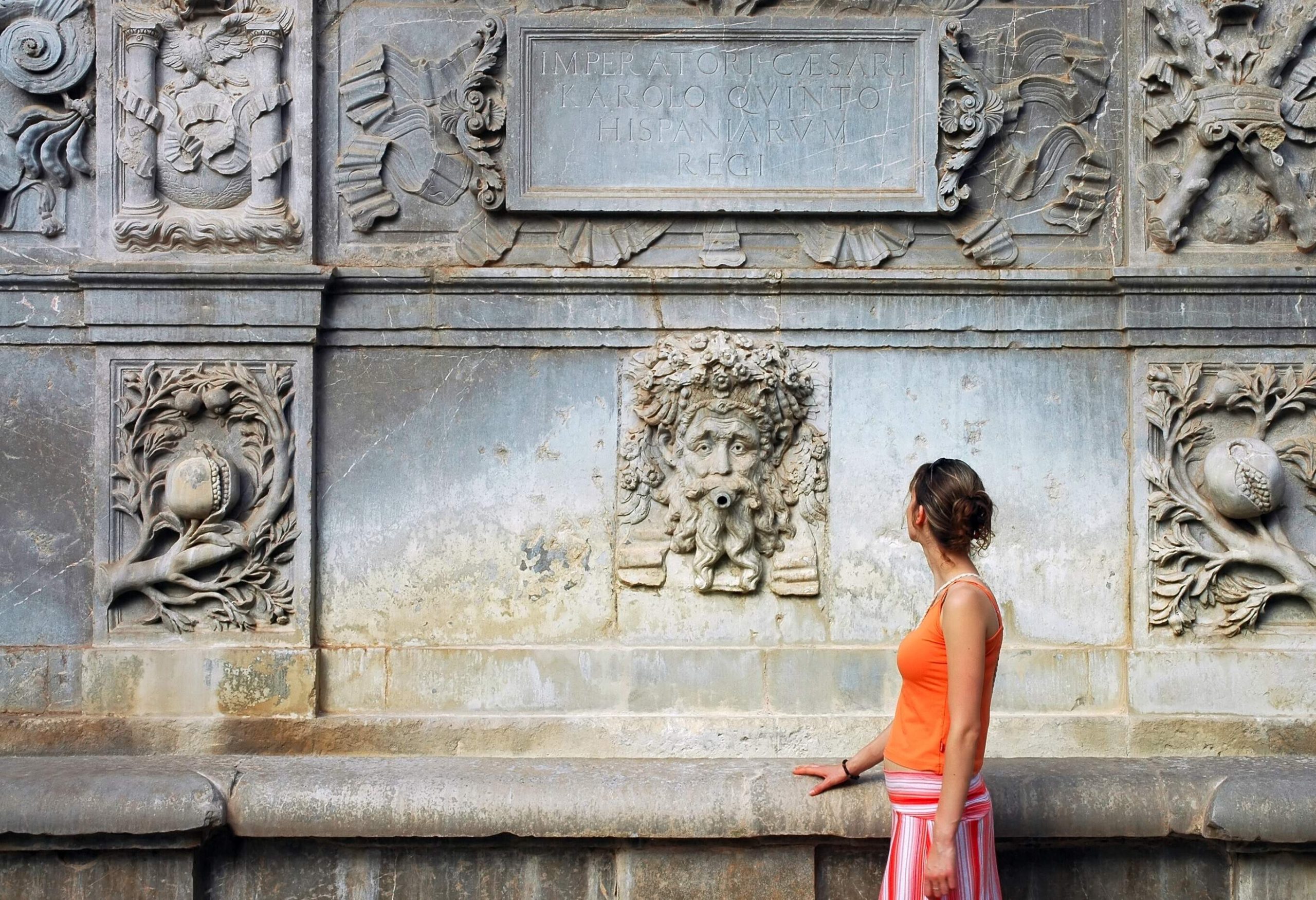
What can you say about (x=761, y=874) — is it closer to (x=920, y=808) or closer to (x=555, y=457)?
(x=920, y=808)

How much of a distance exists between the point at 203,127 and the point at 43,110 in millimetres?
690

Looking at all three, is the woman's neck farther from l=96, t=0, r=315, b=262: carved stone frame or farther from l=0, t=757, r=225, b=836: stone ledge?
l=96, t=0, r=315, b=262: carved stone frame

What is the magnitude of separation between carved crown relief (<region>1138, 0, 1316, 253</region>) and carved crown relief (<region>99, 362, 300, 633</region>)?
3.92 metres

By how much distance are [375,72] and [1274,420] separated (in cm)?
422

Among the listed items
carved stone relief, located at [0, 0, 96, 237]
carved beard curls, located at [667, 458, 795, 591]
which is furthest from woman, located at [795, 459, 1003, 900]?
carved stone relief, located at [0, 0, 96, 237]

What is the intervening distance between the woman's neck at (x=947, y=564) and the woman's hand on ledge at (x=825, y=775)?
41.9 inches

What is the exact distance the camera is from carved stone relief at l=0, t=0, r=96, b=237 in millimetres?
5402

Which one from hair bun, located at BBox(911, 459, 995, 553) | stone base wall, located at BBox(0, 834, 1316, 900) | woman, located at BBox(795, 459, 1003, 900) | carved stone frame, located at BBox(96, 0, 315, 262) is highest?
carved stone frame, located at BBox(96, 0, 315, 262)

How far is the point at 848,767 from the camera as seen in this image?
13.2 ft

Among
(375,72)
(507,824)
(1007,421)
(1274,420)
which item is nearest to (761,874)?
(507,824)

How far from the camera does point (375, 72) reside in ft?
18.1

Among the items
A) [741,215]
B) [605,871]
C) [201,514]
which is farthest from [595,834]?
[741,215]

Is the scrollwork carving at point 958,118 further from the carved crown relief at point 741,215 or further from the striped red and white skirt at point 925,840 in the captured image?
the striped red and white skirt at point 925,840

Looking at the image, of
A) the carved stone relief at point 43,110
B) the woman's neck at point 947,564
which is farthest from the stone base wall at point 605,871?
the carved stone relief at point 43,110
